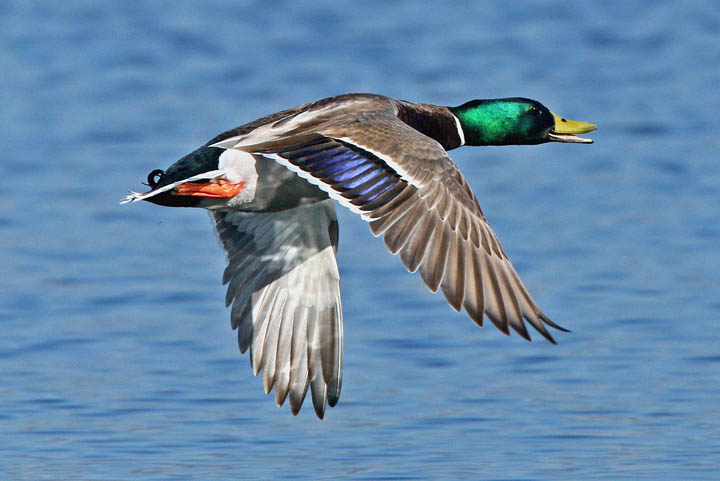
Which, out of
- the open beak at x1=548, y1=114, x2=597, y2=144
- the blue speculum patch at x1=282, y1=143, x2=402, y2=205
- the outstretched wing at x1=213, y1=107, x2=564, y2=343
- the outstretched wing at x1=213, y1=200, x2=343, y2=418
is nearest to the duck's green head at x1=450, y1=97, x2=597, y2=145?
the open beak at x1=548, y1=114, x2=597, y2=144

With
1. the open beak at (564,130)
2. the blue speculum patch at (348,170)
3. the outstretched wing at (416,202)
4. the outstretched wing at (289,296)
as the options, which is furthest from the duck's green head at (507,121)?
the blue speculum patch at (348,170)

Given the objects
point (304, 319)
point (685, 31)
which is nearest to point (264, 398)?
point (304, 319)

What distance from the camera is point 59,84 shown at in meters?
14.6

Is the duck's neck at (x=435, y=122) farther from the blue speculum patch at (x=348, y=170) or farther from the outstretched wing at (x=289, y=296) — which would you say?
the blue speculum patch at (x=348, y=170)

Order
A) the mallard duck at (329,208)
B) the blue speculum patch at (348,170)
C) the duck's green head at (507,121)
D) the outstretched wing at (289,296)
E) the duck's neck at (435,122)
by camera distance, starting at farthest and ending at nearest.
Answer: the duck's green head at (507,121) < the duck's neck at (435,122) < the outstretched wing at (289,296) < the blue speculum patch at (348,170) < the mallard duck at (329,208)

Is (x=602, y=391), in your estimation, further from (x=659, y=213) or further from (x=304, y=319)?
(x=659, y=213)

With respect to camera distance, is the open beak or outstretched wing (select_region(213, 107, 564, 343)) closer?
outstretched wing (select_region(213, 107, 564, 343))

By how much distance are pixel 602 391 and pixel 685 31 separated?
8.55 m

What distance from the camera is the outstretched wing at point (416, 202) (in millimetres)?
6043

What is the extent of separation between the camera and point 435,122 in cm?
830

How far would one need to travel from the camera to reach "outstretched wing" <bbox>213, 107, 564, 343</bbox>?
19.8 feet

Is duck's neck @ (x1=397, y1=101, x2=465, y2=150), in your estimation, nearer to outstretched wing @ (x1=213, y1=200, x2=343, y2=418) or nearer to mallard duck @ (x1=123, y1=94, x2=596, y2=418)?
mallard duck @ (x1=123, y1=94, x2=596, y2=418)

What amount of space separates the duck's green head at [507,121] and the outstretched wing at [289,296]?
993mm

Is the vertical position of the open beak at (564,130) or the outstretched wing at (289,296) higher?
the open beak at (564,130)
